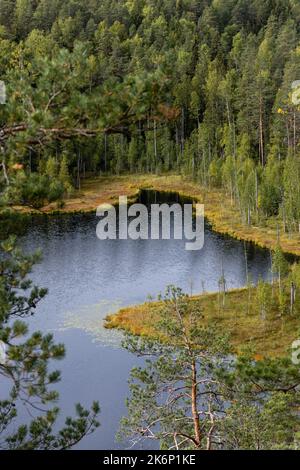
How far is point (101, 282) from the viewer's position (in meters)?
43.6

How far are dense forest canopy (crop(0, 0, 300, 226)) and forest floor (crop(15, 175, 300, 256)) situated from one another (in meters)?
1.60

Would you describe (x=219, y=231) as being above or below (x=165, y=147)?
below

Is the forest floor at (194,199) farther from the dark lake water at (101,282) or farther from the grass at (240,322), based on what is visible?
the grass at (240,322)

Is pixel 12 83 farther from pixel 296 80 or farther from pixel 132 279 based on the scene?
pixel 296 80

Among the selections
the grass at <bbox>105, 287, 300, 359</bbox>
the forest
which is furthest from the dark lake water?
the forest

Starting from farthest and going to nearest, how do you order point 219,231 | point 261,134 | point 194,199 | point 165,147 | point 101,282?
1. point 165,147
2. point 261,134
3. point 194,199
4. point 219,231
5. point 101,282

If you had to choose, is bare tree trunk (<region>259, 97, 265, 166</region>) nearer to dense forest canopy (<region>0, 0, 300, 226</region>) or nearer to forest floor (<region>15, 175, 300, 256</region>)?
dense forest canopy (<region>0, 0, 300, 226</region>)

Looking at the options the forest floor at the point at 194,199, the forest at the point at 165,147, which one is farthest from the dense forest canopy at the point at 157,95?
the forest floor at the point at 194,199

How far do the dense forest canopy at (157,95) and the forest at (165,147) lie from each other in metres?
0.05

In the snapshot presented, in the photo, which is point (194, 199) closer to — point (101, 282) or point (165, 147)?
point (165, 147)

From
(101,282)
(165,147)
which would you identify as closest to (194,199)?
(165,147)

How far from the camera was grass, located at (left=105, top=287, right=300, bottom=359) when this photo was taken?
3253 centimetres

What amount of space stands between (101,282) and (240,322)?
11679mm
